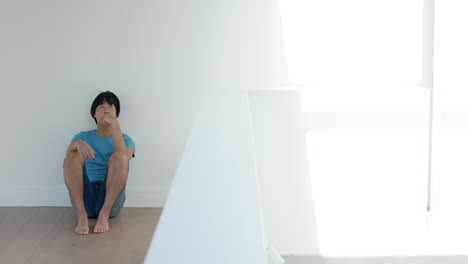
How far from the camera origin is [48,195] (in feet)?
14.8

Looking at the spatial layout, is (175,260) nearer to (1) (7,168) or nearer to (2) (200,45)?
(2) (200,45)

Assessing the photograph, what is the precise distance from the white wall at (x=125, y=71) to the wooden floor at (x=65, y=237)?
188 millimetres

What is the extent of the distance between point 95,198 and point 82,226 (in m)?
0.32

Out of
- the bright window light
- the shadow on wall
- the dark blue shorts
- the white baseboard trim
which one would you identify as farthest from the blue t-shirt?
the shadow on wall

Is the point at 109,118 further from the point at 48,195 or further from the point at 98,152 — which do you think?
the point at 48,195

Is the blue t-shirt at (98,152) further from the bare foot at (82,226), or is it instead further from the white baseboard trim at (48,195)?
the bare foot at (82,226)

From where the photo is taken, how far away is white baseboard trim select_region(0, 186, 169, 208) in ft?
14.8

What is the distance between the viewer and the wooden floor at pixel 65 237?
11.7 feet

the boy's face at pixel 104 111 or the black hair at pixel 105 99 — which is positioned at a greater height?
the black hair at pixel 105 99

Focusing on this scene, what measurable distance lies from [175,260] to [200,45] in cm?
355

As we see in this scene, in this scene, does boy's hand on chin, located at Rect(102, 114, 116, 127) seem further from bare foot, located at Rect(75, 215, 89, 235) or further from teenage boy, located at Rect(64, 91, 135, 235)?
bare foot, located at Rect(75, 215, 89, 235)

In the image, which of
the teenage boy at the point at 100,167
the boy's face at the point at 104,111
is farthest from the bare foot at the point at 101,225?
the boy's face at the point at 104,111

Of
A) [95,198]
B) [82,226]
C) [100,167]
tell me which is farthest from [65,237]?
[100,167]

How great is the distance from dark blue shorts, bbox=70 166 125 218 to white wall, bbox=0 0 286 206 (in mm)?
271
